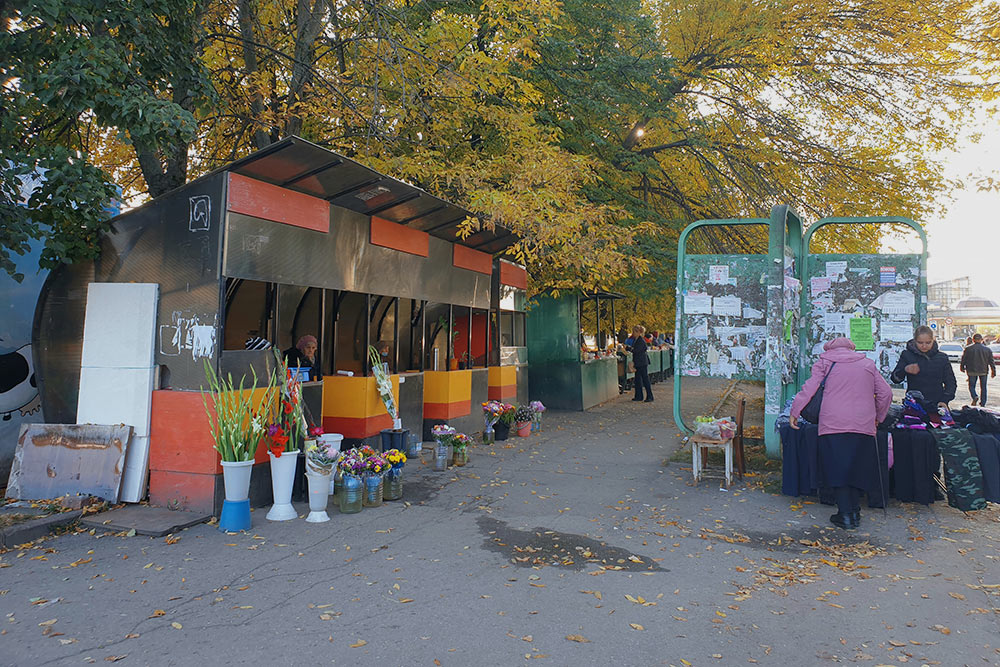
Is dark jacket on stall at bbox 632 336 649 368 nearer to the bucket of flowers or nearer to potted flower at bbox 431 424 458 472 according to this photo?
the bucket of flowers

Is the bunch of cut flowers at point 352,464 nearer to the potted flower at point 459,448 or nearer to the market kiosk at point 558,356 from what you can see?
the potted flower at point 459,448

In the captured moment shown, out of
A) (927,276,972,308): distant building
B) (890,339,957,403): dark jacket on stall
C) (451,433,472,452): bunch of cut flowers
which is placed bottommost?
(451,433,472,452): bunch of cut flowers

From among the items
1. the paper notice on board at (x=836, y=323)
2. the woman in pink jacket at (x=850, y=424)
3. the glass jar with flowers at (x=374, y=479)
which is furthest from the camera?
the paper notice on board at (x=836, y=323)

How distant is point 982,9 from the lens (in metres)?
11.5

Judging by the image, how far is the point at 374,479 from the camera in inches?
267

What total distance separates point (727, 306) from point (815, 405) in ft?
9.21

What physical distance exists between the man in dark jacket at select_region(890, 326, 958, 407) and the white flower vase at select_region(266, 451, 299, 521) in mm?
6783

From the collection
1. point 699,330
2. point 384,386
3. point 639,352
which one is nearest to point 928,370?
point 699,330

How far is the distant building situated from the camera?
10738cm

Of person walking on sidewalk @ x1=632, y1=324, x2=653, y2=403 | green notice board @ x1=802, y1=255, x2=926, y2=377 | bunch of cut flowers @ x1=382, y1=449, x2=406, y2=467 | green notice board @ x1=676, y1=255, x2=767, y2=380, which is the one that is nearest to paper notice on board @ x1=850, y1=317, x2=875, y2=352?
green notice board @ x1=802, y1=255, x2=926, y2=377

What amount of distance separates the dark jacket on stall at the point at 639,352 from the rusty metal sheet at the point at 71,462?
13420 millimetres

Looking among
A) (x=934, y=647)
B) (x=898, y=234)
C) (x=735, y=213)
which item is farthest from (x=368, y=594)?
(x=898, y=234)

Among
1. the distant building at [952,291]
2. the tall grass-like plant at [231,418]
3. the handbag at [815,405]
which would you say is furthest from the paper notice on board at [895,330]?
the distant building at [952,291]

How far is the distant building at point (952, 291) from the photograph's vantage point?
107375 mm
